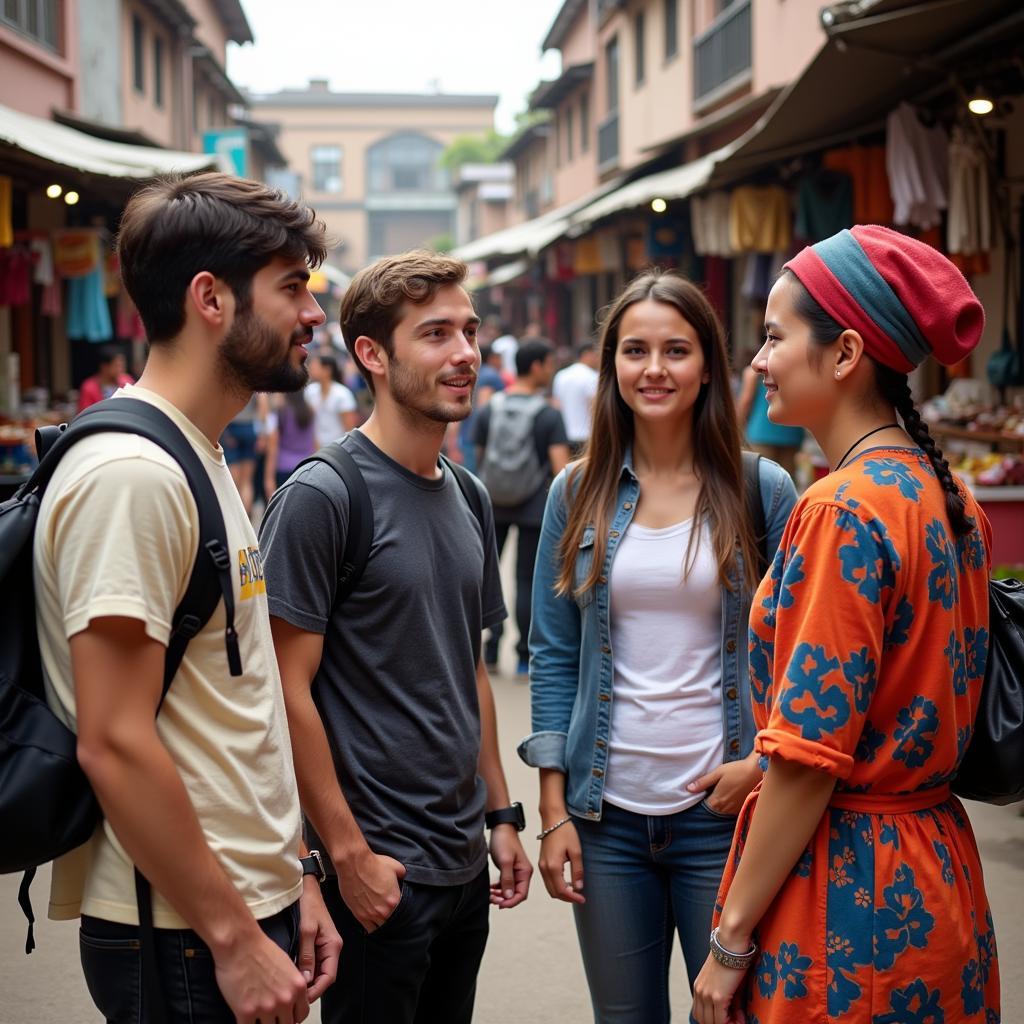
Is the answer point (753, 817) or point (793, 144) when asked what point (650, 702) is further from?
point (793, 144)

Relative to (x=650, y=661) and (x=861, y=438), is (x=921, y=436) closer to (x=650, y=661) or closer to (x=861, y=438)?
(x=861, y=438)

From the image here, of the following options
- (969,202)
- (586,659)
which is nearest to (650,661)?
(586,659)

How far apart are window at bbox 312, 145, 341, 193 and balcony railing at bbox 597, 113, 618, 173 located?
60.5 metres

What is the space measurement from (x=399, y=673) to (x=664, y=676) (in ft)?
2.04

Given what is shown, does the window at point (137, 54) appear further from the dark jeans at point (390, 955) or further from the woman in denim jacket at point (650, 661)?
the dark jeans at point (390, 955)

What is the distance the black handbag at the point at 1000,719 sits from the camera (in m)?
2.23

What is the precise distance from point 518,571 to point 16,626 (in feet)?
22.0

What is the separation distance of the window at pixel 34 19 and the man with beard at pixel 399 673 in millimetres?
13631

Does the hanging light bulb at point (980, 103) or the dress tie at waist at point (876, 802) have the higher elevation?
the hanging light bulb at point (980, 103)

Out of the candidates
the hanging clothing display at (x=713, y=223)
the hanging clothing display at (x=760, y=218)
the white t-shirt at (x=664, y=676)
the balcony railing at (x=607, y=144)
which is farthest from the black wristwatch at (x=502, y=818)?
the balcony railing at (x=607, y=144)

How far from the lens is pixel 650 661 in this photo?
3.00 metres

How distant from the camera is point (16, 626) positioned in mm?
1900

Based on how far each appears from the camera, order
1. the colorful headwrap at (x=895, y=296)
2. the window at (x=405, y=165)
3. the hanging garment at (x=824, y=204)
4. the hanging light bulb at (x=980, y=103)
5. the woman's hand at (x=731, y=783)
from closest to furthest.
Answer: the colorful headwrap at (x=895, y=296)
the woman's hand at (x=731, y=783)
the hanging light bulb at (x=980, y=103)
the hanging garment at (x=824, y=204)
the window at (x=405, y=165)

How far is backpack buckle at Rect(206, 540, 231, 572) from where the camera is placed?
6.47 ft
